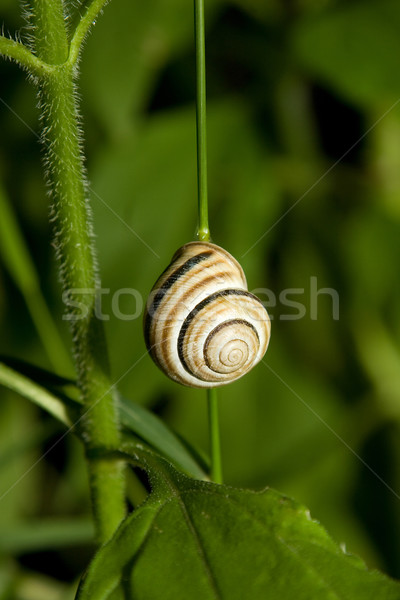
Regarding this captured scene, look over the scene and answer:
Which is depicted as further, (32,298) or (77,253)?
(32,298)

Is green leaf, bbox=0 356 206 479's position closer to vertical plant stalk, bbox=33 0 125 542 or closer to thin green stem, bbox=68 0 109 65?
vertical plant stalk, bbox=33 0 125 542

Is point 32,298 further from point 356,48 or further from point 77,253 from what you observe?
point 356,48

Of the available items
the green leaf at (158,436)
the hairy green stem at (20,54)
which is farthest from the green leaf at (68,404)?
the hairy green stem at (20,54)

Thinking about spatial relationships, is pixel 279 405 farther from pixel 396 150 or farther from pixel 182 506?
pixel 182 506

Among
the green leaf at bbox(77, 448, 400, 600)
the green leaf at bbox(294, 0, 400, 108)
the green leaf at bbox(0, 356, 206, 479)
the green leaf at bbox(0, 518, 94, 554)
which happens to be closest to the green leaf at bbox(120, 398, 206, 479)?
the green leaf at bbox(0, 356, 206, 479)

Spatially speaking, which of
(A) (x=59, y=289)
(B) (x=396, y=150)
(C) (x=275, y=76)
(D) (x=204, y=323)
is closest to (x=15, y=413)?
(A) (x=59, y=289)

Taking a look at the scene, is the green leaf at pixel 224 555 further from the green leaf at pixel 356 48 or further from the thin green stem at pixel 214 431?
the green leaf at pixel 356 48

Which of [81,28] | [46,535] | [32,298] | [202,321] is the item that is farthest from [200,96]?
[46,535]
